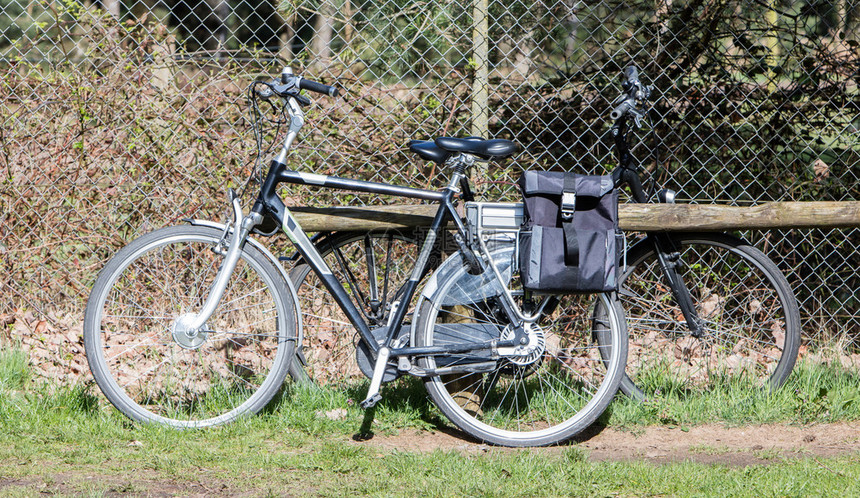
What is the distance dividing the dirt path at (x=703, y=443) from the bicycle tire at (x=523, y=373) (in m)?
0.14

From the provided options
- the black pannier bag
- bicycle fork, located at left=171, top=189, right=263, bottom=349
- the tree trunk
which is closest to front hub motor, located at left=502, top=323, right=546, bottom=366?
the black pannier bag

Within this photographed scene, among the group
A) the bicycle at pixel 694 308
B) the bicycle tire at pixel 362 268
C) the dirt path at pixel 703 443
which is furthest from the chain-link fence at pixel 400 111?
the dirt path at pixel 703 443

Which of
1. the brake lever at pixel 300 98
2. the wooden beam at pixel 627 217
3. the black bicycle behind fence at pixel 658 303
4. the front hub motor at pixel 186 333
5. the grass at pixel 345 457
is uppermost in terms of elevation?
the brake lever at pixel 300 98

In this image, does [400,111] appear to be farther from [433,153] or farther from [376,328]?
[376,328]

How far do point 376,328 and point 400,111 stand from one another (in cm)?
164

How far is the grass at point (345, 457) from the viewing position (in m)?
3.05

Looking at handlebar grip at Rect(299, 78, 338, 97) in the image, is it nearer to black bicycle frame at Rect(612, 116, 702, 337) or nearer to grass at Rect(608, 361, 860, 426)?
black bicycle frame at Rect(612, 116, 702, 337)

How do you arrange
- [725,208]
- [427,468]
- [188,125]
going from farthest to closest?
[188,125]
[725,208]
[427,468]

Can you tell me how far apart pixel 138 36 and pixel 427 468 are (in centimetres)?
318

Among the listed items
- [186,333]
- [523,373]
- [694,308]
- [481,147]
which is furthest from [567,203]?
[186,333]

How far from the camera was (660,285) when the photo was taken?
13.6 feet

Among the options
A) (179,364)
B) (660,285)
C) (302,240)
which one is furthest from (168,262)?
(660,285)

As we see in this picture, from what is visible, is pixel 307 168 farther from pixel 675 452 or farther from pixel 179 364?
pixel 675 452

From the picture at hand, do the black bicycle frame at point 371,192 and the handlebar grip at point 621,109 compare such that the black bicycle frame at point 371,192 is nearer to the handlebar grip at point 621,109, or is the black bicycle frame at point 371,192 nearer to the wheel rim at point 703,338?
the handlebar grip at point 621,109
